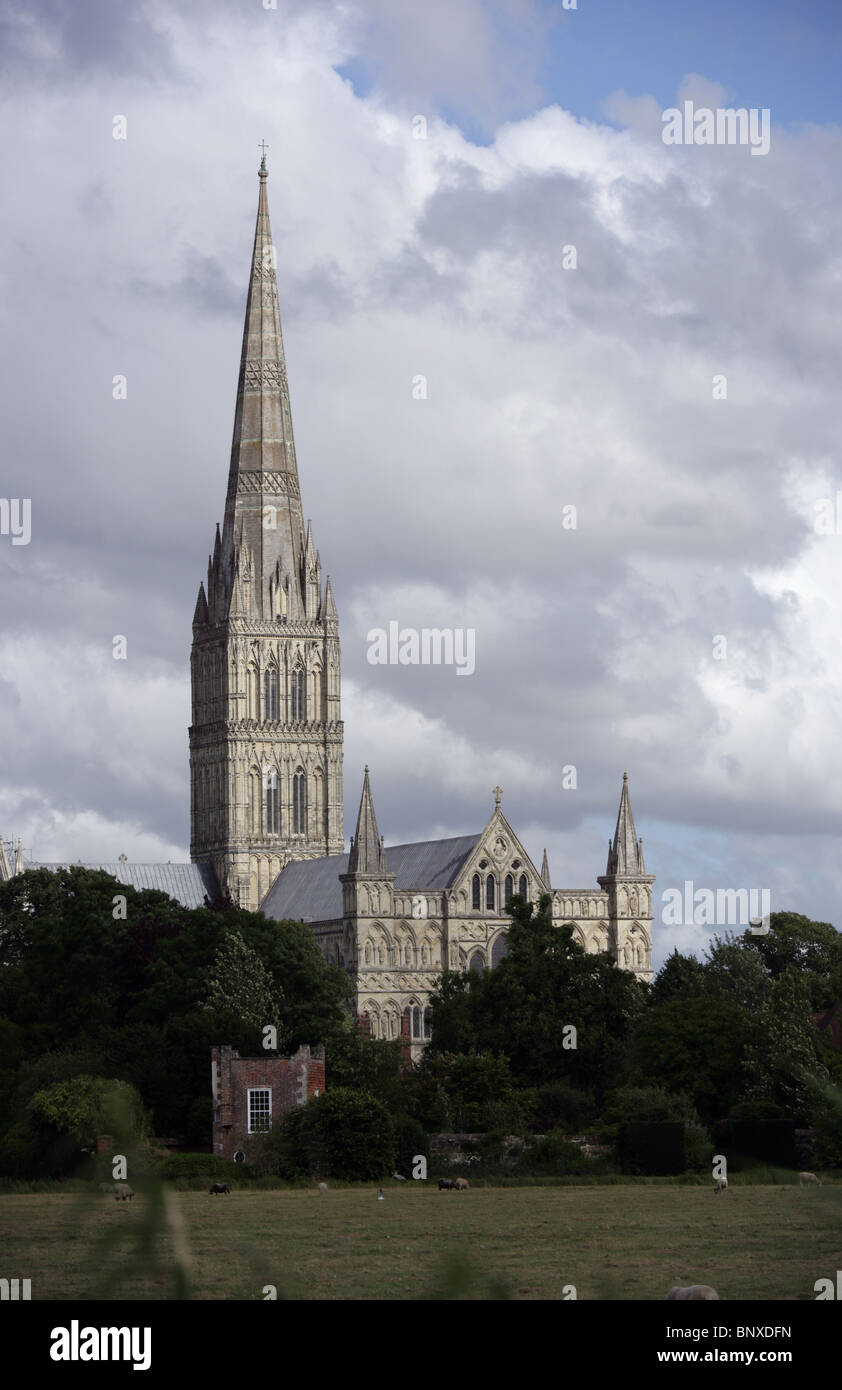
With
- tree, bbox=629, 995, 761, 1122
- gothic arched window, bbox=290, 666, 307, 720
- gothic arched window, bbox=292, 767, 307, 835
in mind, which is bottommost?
tree, bbox=629, 995, 761, 1122

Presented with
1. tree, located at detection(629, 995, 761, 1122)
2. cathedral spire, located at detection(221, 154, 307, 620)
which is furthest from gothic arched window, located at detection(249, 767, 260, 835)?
tree, located at detection(629, 995, 761, 1122)

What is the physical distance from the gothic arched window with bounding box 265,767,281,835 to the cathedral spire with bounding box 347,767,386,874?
78.4 ft

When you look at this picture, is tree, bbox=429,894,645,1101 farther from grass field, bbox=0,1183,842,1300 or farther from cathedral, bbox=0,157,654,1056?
cathedral, bbox=0,157,654,1056

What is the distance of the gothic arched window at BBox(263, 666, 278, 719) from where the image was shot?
143 metres

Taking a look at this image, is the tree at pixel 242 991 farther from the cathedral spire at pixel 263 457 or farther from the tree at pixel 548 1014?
the cathedral spire at pixel 263 457

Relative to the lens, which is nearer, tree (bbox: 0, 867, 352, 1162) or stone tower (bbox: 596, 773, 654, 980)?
tree (bbox: 0, 867, 352, 1162)

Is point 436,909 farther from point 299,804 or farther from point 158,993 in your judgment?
point 158,993

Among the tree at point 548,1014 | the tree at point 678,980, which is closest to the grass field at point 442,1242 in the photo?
the tree at point 548,1014

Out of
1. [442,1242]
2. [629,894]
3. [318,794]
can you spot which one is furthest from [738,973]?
[442,1242]

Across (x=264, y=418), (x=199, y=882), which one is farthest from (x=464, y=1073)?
(x=264, y=418)

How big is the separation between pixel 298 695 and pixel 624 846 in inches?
1182

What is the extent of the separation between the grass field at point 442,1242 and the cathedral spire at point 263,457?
9777cm

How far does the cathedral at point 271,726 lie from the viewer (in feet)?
411

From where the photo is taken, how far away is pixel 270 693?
143 meters
